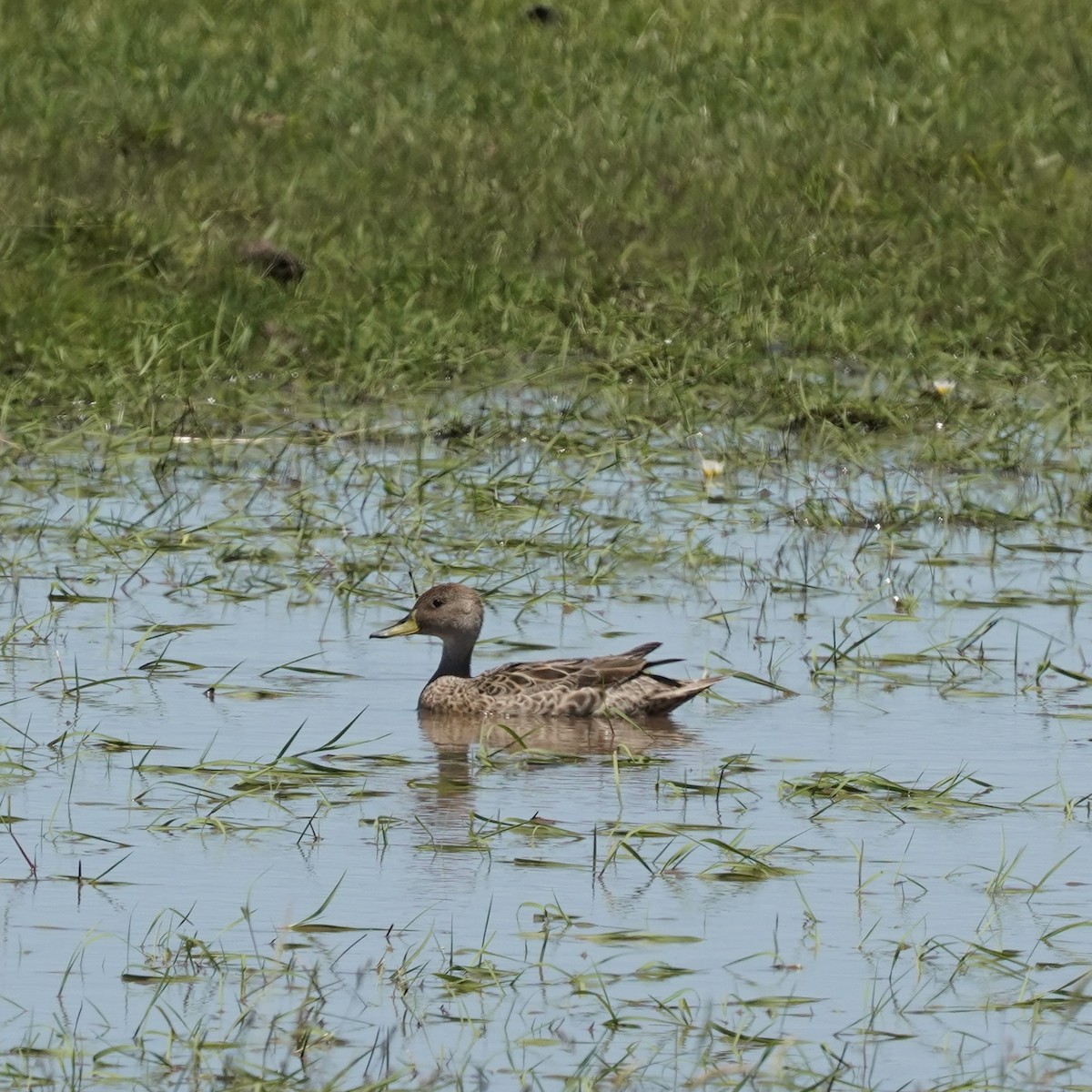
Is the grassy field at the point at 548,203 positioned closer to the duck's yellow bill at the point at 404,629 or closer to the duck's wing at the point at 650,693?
the duck's yellow bill at the point at 404,629

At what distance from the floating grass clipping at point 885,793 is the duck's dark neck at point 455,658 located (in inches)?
80.0

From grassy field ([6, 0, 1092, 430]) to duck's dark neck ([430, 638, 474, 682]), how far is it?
12.2ft

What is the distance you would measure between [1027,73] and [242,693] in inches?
459

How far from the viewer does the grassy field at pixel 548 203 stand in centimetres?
1441

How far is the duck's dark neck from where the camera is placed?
9.62 m

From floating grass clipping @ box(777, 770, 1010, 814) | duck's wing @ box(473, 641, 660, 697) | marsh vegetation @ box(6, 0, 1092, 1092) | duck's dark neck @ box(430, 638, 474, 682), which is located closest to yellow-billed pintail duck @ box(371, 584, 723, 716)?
duck's wing @ box(473, 641, 660, 697)

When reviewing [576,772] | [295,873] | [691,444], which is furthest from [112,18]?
[295,873]

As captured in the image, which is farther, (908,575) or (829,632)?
(908,575)

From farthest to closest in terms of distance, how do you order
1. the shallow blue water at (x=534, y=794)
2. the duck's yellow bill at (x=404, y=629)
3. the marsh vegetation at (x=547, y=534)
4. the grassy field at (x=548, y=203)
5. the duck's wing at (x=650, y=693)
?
the grassy field at (x=548, y=203), the duck's yellow bill at (x=404, y=629), the duck's wing at (x=650, y=693), the marsh vegetation at (x=547, y=534), the shallow blue water at (x=534, y=794)

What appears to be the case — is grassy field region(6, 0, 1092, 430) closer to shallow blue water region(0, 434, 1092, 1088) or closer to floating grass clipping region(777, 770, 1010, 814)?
shallow blue water region(0, 434, 1092, 1088)

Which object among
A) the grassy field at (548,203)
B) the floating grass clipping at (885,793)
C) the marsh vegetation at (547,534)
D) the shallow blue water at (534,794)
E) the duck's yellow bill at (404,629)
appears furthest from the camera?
the grassy field at (548,203)

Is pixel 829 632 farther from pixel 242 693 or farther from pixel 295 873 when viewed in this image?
pixel 295 873

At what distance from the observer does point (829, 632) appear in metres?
9.93

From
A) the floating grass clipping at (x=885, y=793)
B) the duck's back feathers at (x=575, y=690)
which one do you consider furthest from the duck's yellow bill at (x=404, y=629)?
the floating grass clipping at (x=885, y=793)
